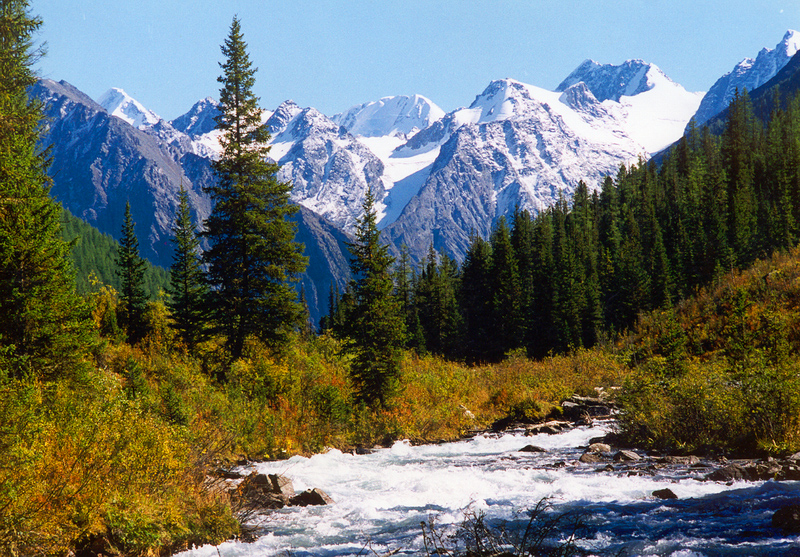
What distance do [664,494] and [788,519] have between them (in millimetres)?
2481

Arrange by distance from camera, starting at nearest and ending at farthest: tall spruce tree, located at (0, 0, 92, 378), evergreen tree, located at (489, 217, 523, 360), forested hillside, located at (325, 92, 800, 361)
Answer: tall spruce tree, located at (0, 0, 92, 378) < evergreen tree, located at (489, 217, 523, 360) < forested hillside, located at (325, 92, 800, 361)

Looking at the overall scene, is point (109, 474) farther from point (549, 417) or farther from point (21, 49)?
point (549, 417)

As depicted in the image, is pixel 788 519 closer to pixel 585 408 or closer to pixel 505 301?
pixel 585 408

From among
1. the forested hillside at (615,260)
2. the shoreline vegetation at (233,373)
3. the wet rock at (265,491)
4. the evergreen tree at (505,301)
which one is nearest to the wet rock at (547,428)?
the shoreline vegetation at (233,373)

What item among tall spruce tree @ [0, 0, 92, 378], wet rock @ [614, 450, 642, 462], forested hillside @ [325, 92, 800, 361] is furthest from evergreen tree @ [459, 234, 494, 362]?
tall spruce tree @ [0, 0, 92, 378]

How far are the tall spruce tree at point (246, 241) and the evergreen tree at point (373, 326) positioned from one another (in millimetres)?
3777

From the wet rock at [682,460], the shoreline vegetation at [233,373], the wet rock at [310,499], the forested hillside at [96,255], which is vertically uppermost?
the forested hillside at [96,255]

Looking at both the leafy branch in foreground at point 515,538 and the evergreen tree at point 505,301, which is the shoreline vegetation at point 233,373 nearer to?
the leafy branch in foreground at point 515,538

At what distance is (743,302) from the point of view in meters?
21.0

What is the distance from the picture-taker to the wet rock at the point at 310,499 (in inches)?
448

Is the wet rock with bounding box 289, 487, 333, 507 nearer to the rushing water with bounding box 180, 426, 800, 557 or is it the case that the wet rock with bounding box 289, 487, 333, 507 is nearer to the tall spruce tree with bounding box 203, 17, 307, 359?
the rushing water with bounding box 180, 426, 800, 557

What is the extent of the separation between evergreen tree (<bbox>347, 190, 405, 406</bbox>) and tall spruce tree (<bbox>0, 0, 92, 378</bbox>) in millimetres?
10329

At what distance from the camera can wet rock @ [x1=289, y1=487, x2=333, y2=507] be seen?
1138 centimetres

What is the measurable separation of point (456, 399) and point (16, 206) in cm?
1918
